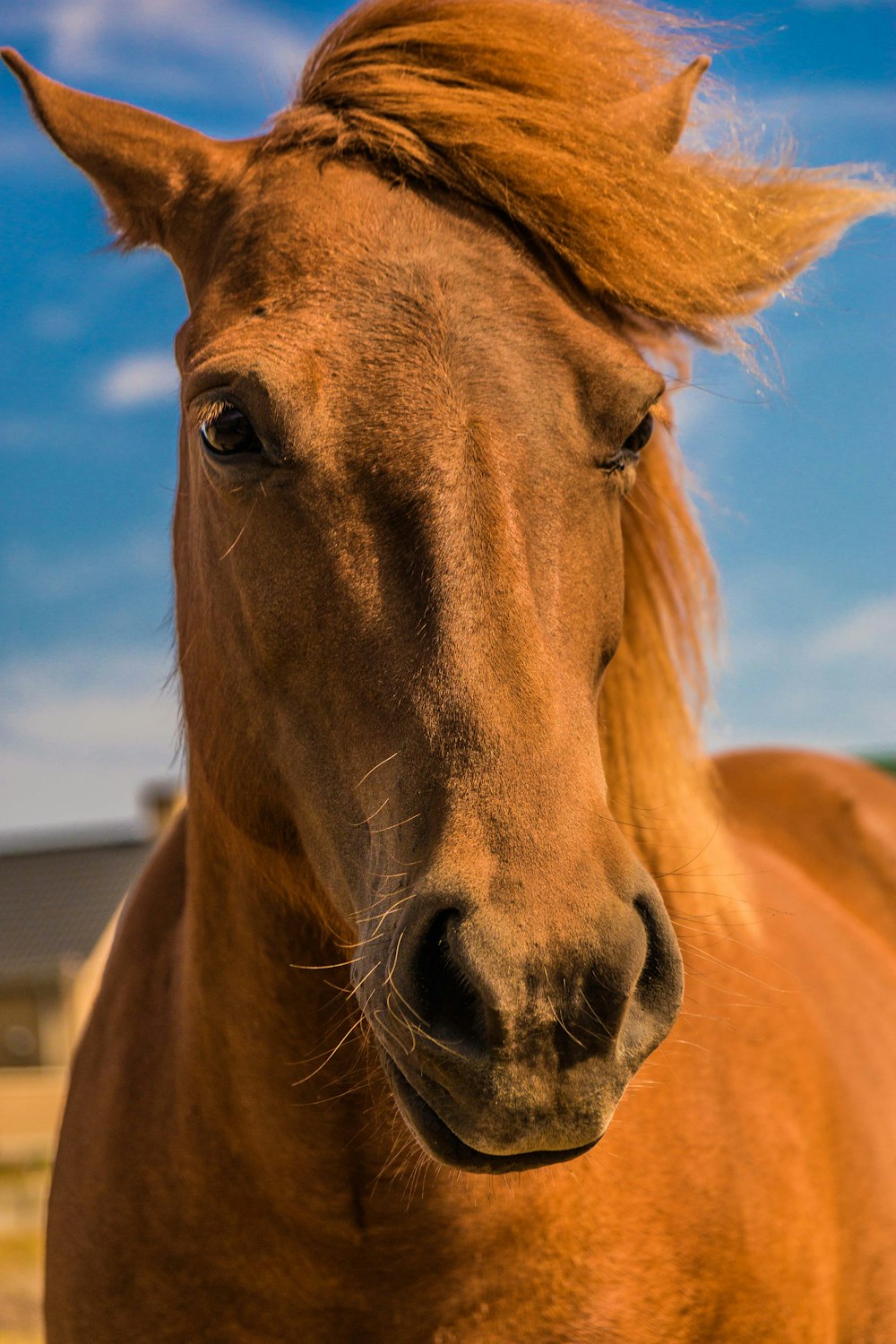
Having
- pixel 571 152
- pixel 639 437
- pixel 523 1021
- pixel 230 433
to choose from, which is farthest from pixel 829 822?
pixel 523 1021

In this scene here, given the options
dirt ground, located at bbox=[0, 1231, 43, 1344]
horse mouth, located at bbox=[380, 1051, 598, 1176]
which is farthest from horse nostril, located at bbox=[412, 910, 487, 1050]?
dirt ground, located at bbox=[0, 1231, 43, 1344]

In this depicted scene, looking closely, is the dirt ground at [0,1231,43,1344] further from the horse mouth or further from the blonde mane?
the horse mouth

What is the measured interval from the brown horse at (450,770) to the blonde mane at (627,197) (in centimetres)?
1

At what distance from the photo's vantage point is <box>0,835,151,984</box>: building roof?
2559 cm

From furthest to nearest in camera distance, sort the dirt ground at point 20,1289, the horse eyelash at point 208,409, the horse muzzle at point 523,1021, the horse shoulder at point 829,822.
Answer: the dirt ground at point 20,1289, the horse shoulder at point 829,822, the horse eyelash at point 208,409, the horse muzzle at point 523,1021

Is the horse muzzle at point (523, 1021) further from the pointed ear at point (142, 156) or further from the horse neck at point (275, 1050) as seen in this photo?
the pointed ear at point (142, 156)

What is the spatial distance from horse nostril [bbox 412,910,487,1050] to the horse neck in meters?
0.63

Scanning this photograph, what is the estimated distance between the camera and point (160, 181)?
252cm

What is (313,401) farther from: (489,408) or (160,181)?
(160,181)

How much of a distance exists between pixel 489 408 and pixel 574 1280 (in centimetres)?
165

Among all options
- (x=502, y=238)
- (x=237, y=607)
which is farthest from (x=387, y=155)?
(x=237, y=607)

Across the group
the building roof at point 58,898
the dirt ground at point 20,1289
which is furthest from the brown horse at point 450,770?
the building roof at point 58,898

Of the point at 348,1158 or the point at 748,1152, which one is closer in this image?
the point at 348,1158

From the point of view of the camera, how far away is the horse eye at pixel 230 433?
2.06m
